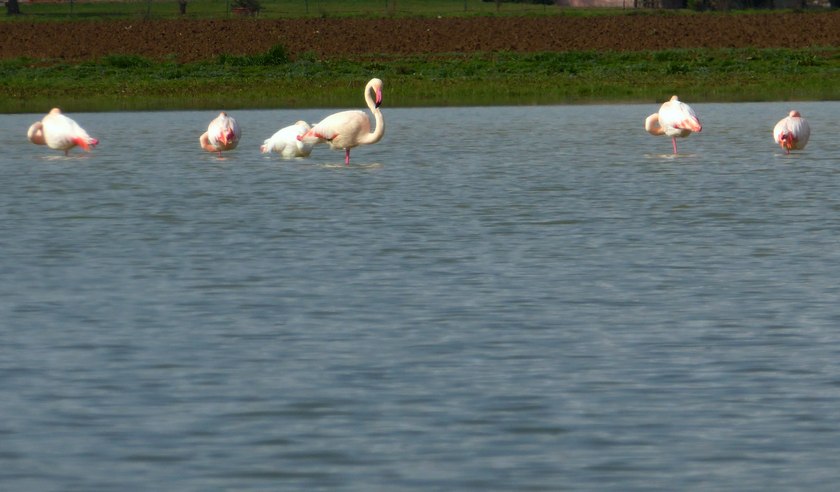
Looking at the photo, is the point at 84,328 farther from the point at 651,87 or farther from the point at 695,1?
the point at 695,1

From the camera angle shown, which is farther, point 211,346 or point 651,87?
point 651,87

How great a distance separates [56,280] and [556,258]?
162 inches

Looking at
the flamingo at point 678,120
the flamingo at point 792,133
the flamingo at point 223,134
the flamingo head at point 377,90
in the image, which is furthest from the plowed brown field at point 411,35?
the flamingo at point 792,133

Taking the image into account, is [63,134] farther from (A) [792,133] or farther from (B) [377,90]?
(A) [792,133]

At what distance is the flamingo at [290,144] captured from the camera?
27.4 metres

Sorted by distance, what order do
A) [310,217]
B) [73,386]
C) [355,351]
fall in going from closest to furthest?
[73,386]
[355,351]
[310,217]

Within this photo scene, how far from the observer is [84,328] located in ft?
39.1

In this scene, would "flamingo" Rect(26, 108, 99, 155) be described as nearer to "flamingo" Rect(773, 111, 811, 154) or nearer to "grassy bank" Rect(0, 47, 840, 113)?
"flamingo" Rect(773, 111, 811, 154)

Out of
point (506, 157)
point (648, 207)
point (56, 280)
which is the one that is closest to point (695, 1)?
point (506, 157)

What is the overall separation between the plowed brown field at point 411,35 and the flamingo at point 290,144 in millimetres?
37122

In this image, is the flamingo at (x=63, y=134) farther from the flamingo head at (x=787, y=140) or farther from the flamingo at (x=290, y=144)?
the flamingo head at (x=787, y=140)

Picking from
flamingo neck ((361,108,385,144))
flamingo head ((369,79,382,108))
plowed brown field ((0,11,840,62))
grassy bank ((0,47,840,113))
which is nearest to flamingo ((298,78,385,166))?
flamingo neck ((361,108,385,144))

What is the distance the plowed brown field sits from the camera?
229ft

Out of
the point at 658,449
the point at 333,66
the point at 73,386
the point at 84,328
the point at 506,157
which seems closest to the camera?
the point at 658,449
